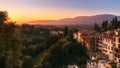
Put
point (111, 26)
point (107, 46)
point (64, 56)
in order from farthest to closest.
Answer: point (111, 26), point (64, 56), point (107, 46)

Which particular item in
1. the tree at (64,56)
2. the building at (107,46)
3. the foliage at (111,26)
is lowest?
the tree at (64,56)

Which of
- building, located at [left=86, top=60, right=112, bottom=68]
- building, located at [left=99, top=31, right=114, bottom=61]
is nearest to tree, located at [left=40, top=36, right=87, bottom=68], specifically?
building, located at [left=99, top=31, right=114, bottom=61]

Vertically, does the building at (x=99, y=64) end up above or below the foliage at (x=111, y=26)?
below

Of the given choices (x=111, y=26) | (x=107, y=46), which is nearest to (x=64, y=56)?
(x=107, y=46)

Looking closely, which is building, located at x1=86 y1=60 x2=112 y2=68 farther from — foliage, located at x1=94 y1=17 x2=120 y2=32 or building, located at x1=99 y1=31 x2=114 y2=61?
foliage, located at x1=94 y1=17 x2=120 y2=32

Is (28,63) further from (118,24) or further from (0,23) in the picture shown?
(0,23)

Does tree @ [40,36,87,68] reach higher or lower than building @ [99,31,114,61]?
lower

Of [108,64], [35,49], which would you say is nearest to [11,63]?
[108,64]

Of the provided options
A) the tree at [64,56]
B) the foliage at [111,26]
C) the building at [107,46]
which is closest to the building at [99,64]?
the building at [107,46]

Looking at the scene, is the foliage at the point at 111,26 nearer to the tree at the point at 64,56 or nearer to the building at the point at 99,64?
the tree at the point at 64,56

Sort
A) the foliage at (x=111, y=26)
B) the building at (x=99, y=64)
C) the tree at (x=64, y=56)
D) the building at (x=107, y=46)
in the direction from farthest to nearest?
the foliage at (x=111, y=26) → the tree at (x=64, y=56) → the building at (x=107, y=46) → the building at (x=99, y=64)

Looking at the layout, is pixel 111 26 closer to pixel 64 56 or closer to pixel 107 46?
pixel 107 46
